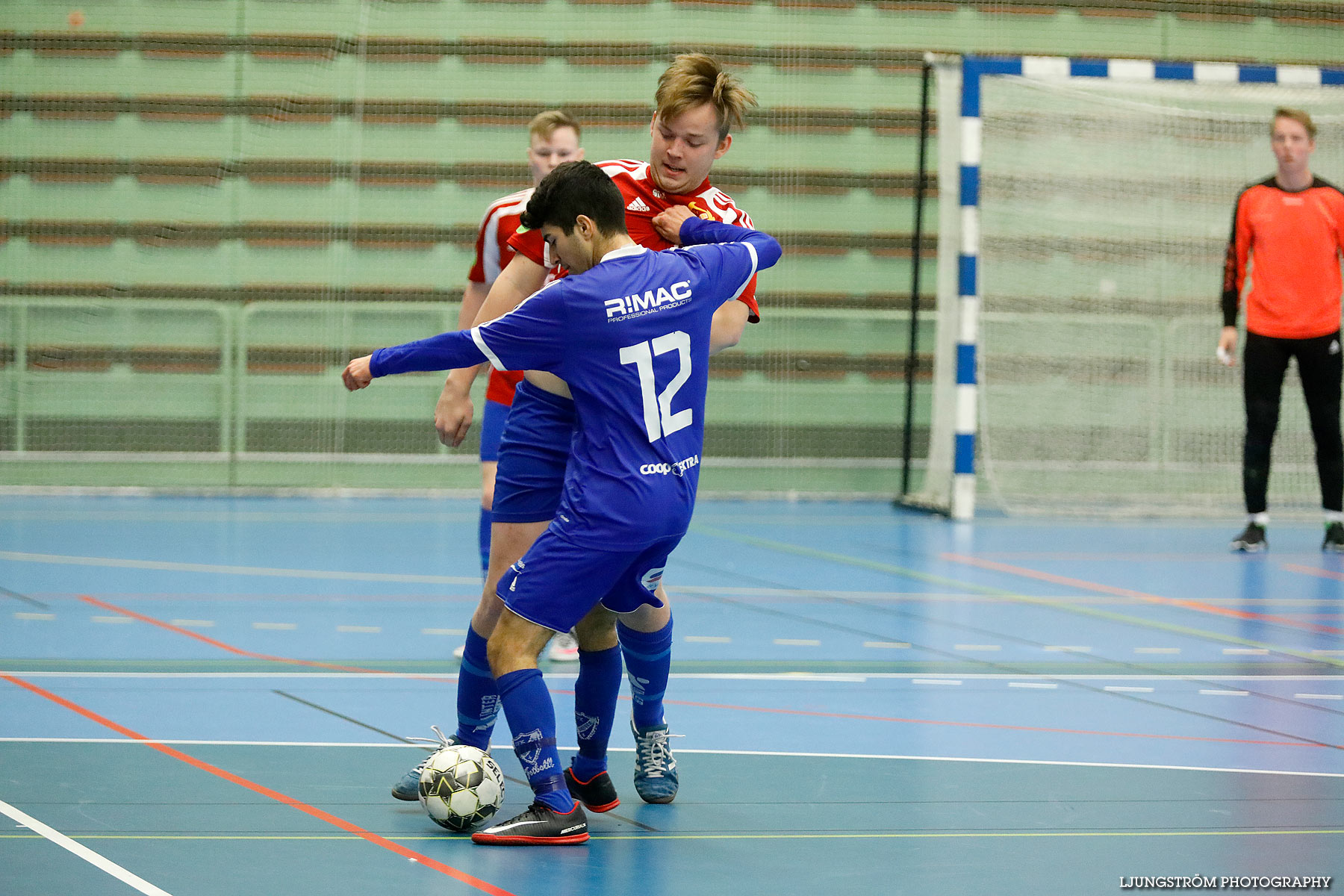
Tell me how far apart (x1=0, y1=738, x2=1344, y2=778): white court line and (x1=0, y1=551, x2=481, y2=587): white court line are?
325 centimetres

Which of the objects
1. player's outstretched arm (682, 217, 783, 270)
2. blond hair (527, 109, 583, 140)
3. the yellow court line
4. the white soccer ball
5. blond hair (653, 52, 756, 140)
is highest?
blond hair (527, 109, 583, 140)

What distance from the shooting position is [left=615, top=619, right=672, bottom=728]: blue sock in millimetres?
3984

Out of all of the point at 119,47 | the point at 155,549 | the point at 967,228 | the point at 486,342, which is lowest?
the point at 155,549

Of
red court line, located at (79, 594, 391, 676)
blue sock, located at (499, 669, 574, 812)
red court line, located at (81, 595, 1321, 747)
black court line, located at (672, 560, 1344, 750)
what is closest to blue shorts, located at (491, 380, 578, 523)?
blue sock, located at (499, 669, 574, 812)

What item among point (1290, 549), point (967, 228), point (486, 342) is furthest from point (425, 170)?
point (486, 342)

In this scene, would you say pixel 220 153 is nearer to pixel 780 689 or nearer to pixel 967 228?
pixel 967 228

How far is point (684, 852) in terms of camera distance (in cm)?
345

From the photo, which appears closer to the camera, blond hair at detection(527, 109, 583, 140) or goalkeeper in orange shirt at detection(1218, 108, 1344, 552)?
blond hair at detection(527, 109, 583, 140)

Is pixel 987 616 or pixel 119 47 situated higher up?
pixel 119 47

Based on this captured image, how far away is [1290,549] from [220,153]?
26.5 ft

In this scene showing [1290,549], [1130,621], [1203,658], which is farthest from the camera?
[1290,549]

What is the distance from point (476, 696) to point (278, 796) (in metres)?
0.52

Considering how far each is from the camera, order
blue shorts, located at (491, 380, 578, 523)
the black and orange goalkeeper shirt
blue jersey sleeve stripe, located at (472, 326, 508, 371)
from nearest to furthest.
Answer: blue jersey sleeve stripe, located at (472, 326, 508, 371) < blue shorts, located at (491, 380, 578, 523) < the black and orange goalkeeper shirt

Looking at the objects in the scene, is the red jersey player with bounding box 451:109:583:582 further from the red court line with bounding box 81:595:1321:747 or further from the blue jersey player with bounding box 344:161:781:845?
the blue jersey player with bounding box 344:161:781:845
